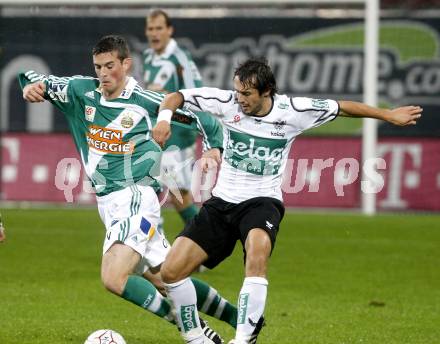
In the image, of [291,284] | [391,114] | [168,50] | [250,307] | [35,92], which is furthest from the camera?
[168,50]

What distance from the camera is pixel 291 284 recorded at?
34.3ft

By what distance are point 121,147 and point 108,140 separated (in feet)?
0.34

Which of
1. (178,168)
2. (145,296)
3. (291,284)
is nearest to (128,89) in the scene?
(145,296)

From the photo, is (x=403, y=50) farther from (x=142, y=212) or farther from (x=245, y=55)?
(x=142, y=212)

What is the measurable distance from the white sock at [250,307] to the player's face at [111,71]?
1.80 metres

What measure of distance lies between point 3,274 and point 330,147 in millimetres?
8672

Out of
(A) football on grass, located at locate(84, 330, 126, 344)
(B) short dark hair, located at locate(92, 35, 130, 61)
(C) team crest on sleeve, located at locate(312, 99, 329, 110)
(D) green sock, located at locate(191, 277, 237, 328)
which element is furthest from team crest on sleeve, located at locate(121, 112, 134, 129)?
(A) football on grass, located at locate(84, 330, 126, 344)

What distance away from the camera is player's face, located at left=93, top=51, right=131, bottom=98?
23.8ft

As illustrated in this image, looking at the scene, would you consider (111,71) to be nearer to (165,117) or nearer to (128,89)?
(128,89)

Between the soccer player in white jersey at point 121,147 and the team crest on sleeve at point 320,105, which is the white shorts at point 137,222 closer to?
the soccer player in white jersey at point 121,147

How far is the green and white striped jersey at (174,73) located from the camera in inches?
464

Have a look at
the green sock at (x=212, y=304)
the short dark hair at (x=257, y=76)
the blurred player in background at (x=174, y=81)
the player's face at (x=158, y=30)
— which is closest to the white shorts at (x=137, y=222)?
the green sock at (x=212, y=304)

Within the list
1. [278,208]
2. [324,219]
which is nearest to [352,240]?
[324,219]

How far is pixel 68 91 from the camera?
7.52 meters
